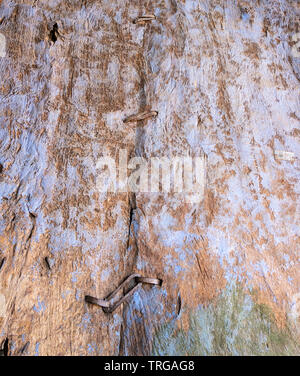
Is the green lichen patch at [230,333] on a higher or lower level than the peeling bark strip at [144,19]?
lower

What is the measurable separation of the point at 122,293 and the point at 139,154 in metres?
0.59

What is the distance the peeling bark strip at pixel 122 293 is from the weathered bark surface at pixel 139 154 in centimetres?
3

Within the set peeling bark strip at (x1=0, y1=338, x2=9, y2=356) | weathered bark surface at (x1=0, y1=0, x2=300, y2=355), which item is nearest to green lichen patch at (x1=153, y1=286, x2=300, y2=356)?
weathered bark surface at (x1=0, y1=0, x2=300, y2=355)

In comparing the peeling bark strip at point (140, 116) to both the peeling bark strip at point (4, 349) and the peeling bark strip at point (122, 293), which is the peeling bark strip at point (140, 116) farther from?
the peeling bark strip at point (4, 349)

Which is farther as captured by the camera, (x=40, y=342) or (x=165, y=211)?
(x=165, y=211)

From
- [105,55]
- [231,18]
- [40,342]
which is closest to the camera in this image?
[40,342]

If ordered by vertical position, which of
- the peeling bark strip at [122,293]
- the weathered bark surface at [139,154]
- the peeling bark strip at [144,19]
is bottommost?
the peeling bark strip at [122,293]

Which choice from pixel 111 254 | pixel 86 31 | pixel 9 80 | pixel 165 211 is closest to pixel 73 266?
pixel 111 254

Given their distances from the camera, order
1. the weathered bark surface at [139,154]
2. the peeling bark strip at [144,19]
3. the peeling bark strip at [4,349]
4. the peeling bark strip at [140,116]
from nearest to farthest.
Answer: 1. the peeling bark strip at [4,349]
2. the weathered bark surface at [139,154]
3. the peeling bark strip at [140,116]
4. the peeling bark strip at [144,19]

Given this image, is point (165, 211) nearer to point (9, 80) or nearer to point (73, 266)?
point (73, 266)

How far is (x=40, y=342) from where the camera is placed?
1.18m

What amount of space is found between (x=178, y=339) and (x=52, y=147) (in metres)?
0.93

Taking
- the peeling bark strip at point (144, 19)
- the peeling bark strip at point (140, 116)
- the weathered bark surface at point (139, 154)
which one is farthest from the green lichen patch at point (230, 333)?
the peeling bark strip at point (144, 19)

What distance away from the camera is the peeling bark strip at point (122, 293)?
4.09 ft
